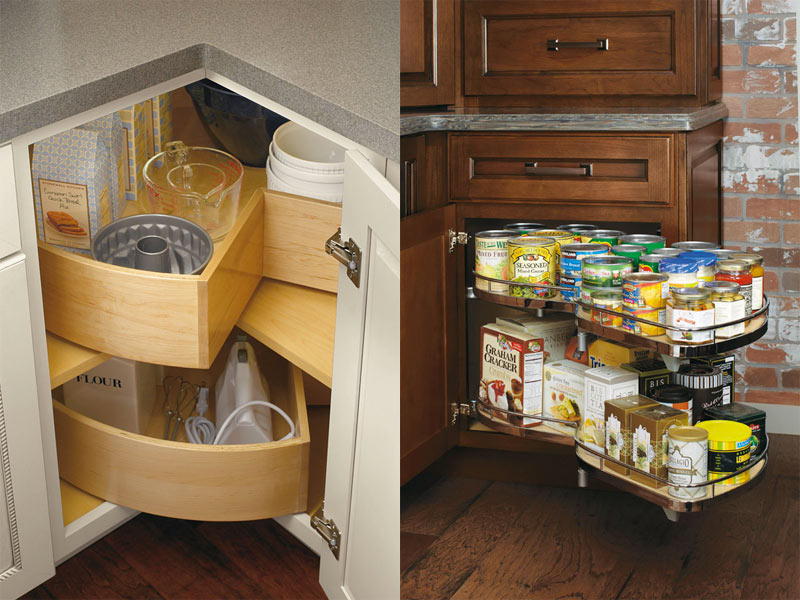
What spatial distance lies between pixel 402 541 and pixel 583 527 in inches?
14.3

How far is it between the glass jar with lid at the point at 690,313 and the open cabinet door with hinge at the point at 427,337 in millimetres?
495

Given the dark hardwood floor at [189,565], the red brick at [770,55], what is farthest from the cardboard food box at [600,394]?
the red brick at [770,55]

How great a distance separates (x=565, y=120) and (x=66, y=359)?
0.94 meters

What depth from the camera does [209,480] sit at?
4.23ft

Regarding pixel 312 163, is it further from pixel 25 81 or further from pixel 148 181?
pixel 25 81

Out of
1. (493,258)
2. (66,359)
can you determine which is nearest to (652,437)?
(493,258)

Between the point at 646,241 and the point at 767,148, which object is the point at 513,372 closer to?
the point at 646,241

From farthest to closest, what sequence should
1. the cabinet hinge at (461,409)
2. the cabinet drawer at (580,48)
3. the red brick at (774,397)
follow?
1. the red brick at (774,397)
2. the cabinet hinge at (461,409)
3. the cabinet drawer at (580,48)

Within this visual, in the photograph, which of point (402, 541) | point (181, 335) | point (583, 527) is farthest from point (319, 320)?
point (583, 527)

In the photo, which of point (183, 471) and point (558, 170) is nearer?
point (183, 471)

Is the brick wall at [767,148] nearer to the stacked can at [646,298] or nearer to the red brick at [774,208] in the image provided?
the red brick at [774,208]

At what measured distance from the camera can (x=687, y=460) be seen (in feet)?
3.89

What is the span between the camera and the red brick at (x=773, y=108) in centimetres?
176

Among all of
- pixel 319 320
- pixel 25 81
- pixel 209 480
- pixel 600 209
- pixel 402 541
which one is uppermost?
pixel 25 81
